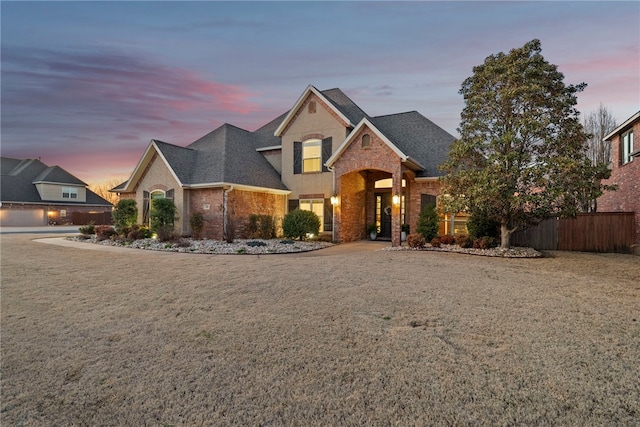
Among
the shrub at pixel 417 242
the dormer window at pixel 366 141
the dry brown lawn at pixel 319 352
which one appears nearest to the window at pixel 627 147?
the shrub at pixel 417 242

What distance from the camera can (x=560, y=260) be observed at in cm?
1056

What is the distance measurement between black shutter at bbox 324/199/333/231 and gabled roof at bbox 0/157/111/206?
35749 millimetres

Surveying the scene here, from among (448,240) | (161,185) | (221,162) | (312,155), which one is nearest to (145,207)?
(161,185)

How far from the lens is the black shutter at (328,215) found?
17.5 metres

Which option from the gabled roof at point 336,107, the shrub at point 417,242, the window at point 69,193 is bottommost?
the shrub at point 417,242

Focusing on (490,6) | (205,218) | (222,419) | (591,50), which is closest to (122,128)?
(205,218)

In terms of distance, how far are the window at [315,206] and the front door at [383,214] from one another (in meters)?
3.20

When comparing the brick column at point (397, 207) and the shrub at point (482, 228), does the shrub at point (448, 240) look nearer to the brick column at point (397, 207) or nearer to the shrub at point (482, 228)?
the shrub at point (482, 228)

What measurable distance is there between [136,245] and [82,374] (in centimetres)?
1298

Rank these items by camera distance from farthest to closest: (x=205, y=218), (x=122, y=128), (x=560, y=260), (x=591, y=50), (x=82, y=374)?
(x=122, y=128)
(x=205, y=218)
(x=591, y=50)
(x=560, y=260)
(x=82, y=374)

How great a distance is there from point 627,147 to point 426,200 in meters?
8.81

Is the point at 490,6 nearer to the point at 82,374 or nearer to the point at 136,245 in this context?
the point at 82,374

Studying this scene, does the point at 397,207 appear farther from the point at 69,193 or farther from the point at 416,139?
the point at 69,193

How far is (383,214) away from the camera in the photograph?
1802cm
